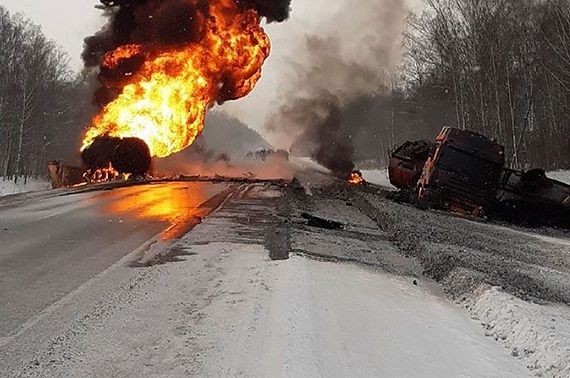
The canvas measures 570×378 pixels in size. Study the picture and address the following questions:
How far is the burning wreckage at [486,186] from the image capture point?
16.0 m

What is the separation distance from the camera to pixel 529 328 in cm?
520

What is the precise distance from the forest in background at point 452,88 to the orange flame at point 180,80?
15.0 m

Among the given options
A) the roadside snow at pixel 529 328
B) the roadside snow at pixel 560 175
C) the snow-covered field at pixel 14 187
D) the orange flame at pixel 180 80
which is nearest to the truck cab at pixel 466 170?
the roadside snow at pixel 529 328

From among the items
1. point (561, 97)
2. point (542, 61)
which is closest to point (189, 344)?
point (542, 61)

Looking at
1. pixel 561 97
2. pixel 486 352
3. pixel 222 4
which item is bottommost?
pixel 486 352

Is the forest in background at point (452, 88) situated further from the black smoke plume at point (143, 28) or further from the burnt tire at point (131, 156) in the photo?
the burnt tire at point (131, 156)

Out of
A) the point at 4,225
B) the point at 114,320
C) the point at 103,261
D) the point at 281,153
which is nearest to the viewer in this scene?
the point at 114,320

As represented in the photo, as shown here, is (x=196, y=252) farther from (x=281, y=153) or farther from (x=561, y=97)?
(x=281, y=153)

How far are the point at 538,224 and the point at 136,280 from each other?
42.7 ft

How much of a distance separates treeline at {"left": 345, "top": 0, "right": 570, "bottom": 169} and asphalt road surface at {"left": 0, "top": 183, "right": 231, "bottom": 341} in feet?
72.9

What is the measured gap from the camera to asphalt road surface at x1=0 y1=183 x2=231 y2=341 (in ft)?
20.0

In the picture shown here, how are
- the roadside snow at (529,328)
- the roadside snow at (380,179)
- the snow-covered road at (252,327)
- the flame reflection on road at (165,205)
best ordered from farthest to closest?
the roadside snow at (380,179), the flame reflection on road at (165,205), the roadside snow at (529,328), the snow-covered road at (252,327)

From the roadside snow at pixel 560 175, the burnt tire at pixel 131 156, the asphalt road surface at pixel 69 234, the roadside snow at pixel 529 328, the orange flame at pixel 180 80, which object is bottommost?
the roadside snow at pixel 529 328

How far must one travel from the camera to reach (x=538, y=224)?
1614cm
